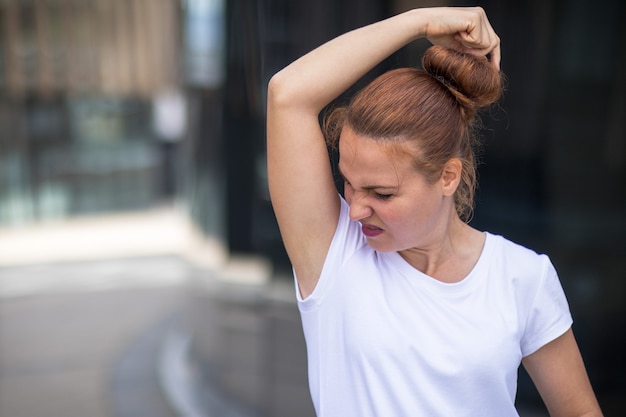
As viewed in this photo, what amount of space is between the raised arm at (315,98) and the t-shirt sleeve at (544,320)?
0.43m

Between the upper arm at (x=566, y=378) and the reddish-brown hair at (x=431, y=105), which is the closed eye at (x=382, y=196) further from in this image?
the upper arm at (x=566, y=378)

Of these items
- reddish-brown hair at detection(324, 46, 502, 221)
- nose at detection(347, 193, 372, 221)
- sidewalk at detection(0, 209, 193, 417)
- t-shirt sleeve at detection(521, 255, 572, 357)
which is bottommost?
sidewalk at detection(0, 209, 193, 417)

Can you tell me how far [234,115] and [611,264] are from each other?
2300 mm

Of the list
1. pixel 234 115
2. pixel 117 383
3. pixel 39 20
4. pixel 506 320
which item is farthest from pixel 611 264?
pixel 39 20

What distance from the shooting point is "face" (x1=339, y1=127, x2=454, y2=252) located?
1378 millimetres

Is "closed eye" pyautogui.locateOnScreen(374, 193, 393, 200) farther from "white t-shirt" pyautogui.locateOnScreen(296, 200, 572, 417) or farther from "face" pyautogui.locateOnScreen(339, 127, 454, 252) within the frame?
"white t-shirt" pyautogui.locateOnScreen(296, 200, 572, 417)

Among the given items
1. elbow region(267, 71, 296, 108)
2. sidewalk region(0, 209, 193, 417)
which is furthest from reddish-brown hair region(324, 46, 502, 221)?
sidewalk region(0, 209, 193, 417)

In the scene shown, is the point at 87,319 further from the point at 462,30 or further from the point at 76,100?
the point at 462,30

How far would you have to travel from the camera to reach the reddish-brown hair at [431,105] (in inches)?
54.0

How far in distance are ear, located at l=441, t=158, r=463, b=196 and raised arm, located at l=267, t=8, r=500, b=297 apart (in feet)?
0.77

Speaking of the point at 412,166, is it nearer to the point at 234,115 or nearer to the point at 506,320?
the point at 506,320

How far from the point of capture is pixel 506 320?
1425mm

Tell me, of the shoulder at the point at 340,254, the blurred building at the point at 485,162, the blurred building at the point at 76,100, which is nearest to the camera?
the shoulder at the point at 340,254

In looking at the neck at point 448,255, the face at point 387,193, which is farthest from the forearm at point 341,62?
the neck at point 448,255
